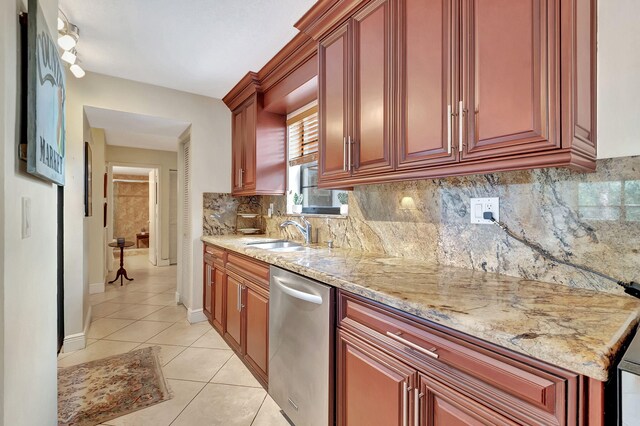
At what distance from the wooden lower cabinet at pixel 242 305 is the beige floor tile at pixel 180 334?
19cm

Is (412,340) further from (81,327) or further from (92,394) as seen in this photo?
(81,327)

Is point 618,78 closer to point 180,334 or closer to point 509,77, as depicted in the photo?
point 509,77

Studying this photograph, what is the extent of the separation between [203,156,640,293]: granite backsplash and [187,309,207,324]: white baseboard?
→ 2.23 m

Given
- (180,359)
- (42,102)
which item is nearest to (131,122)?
(180,359)

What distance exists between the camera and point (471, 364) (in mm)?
866

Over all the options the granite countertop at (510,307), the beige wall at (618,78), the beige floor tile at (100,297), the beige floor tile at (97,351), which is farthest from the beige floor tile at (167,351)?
the beige wall at (618,78)

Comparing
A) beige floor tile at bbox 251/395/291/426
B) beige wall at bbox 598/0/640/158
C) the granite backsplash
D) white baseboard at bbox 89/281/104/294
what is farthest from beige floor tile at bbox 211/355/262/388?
white baseboard at bbox 89/281/104/294

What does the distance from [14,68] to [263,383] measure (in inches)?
79.7

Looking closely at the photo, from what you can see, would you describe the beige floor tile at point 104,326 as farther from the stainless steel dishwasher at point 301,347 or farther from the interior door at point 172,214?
the interior door at point 172,214

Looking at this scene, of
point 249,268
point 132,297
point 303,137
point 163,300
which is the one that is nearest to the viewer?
point 249,268

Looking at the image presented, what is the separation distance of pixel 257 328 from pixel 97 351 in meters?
1.63

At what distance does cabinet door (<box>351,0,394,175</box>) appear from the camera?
1.56 meters

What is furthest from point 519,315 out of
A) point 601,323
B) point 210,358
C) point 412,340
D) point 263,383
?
point 210,358

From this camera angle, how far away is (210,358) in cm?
253
